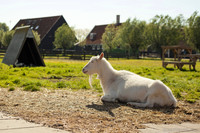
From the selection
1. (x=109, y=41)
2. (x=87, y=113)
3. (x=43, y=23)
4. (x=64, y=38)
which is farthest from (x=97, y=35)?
(x=87, y=113)

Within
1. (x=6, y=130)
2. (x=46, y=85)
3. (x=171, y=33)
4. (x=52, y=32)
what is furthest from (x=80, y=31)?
(x=6, y=130)

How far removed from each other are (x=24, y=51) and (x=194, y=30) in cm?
4648

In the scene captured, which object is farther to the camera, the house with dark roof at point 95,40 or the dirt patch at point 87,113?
the house with dark roof at point 95,40

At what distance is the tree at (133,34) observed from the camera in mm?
60000

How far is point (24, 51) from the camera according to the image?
20.7m

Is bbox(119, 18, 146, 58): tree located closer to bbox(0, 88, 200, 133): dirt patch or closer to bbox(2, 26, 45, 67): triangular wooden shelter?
bbox(2, 26, 45, 67): triangular wooden shelter

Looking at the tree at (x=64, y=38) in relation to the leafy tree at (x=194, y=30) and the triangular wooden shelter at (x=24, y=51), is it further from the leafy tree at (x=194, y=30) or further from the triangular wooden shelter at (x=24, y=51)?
the triangular wooden shelter at (x=24, y=51)

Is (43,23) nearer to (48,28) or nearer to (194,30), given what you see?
(48,28)

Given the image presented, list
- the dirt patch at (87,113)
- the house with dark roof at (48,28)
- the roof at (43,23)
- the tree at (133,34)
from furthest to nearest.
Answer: the roof at (43,23) → the house with dark roof at (48,28) → the tree at (133,34) → the dirt patch at (87,113)

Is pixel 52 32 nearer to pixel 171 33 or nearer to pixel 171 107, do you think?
pixel 171 33

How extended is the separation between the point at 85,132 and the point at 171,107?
3.12 metres

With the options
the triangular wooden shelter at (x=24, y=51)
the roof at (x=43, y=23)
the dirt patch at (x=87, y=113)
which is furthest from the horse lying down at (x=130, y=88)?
the roof at (x=43, y=23)

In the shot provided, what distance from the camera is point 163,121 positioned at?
5.19 meters

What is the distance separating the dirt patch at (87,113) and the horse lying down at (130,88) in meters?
0.25
